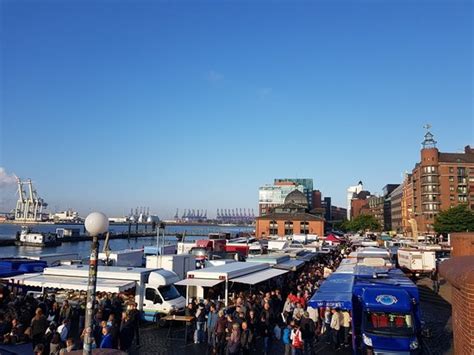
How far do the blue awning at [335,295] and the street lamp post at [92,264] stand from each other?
371 inches

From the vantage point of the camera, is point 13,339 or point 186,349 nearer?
point 13,339

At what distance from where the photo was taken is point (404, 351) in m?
12.7

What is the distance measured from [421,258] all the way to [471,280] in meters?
35.6

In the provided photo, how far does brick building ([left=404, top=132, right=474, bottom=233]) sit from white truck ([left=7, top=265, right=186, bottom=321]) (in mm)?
Result: 98703

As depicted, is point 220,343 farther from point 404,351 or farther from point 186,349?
point 404,351

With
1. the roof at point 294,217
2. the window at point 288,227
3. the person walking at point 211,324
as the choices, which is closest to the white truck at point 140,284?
the person walking at point 211,324

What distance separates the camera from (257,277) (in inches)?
894

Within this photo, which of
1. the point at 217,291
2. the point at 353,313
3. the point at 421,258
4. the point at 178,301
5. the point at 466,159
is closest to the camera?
the point at 353,313

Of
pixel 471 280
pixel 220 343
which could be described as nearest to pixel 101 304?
pixel 220 343

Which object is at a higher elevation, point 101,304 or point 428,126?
point 428,126

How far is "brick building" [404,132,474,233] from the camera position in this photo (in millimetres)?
105750

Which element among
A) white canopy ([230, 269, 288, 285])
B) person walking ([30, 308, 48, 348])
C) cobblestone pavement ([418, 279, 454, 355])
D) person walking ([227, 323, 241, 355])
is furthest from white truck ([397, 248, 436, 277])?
person walking ([30, 308, 48, 348])

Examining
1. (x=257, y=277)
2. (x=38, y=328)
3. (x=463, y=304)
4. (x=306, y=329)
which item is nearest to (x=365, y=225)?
(x=257, y=277)

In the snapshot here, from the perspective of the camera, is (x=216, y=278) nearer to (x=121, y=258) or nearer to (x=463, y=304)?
(x=121, y=258)
